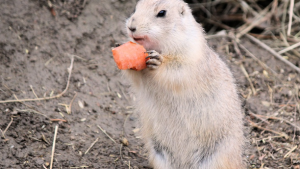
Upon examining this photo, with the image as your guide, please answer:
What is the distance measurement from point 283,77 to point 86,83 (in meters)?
3.72

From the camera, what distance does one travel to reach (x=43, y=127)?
5727 millimetres

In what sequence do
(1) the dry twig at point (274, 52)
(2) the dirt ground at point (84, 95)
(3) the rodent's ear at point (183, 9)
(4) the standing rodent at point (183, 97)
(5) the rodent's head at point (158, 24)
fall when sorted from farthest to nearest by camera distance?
(1) the dry twig at point (274, 52), (2) the dirt ground at point (84, 95), (3) the rodent's ear at point (183, 9), (4) the standing rodent at point (183, 97), (5) the rodent's head at point (158, 24)

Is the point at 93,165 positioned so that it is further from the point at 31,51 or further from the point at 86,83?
the point at 31,51

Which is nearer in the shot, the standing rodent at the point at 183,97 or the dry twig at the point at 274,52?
the standing rodent at the point at 183,97

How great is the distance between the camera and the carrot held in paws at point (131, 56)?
14.7ft

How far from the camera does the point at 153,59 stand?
452 centimetres

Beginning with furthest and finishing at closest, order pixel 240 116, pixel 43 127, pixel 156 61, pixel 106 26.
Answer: pixel 106 26, pixel 43 127, pixel 240 116, pixel 156 61

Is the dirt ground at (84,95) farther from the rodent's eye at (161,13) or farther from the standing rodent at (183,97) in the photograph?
the rodent's eye at (161,13)

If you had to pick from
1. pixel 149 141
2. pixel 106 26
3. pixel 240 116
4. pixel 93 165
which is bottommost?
pixel 93 165

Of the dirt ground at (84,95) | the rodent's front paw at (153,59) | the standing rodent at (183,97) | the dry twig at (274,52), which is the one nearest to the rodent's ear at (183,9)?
the standing rodent at (183,97)

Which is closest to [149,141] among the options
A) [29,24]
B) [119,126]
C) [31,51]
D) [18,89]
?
[119,126]

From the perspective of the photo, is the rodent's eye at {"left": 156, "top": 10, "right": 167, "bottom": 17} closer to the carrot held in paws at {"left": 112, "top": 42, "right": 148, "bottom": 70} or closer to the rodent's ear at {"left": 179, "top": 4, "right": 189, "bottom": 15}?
the rodent's ear at {"left": 179, "top": 4, "right": 189, "bottom": 15}

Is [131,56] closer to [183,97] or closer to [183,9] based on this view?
[183,97]

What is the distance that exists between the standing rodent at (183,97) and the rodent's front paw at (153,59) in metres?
0.01
